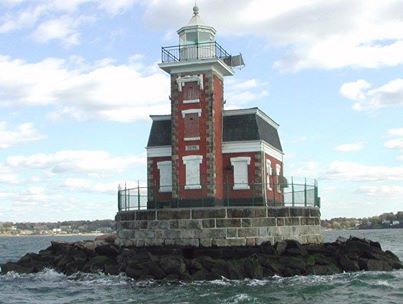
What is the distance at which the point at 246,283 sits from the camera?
22125 mm

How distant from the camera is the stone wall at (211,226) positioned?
2489cm

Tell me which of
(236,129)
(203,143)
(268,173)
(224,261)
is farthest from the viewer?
(268,173)

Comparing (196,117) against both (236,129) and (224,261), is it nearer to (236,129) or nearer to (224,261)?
(236,129)

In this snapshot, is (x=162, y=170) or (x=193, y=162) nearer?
(x=193, y=162)

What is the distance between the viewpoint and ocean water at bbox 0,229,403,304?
19.2 m

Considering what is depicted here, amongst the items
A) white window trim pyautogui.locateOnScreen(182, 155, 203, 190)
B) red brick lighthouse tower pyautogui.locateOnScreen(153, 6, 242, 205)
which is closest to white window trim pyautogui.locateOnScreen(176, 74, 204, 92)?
red brick lighthouse tower pyautogui.locateOnScreen(153, 6, 242, 205)

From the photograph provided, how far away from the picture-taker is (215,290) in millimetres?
20656

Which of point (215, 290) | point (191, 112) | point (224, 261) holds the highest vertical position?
point (191, 112)

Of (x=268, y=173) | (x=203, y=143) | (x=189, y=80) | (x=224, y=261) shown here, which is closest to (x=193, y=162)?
(x=203, y=143)

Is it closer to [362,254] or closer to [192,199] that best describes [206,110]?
[192,199]

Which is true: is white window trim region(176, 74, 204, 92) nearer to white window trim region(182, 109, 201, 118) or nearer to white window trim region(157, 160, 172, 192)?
white window trim region(182, 109, 201, 118)

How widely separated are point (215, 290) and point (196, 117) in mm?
9934

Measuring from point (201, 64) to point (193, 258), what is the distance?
898 cm

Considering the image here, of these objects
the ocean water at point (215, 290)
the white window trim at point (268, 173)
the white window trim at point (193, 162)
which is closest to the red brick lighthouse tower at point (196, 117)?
the white window trim at point (193, 162)
